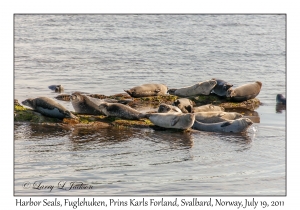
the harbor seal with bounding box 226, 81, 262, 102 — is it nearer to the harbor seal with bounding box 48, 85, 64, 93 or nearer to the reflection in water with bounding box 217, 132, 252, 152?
the reflection in water with bounding box 217, 132, 252, 152

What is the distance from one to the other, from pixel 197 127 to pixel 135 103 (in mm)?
2747

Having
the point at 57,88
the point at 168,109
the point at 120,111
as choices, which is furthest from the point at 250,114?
the point at 57,88

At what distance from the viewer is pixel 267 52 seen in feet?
74.2

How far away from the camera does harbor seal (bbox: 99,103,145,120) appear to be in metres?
12.8

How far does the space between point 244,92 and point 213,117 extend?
8.81 ft

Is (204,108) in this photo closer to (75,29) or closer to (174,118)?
(174,118)

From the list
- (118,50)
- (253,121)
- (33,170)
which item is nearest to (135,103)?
(253,121)

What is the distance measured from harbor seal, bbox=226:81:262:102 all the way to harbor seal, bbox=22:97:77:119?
440 cm

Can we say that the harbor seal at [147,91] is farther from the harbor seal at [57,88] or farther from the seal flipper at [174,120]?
the seal flipper at [174,120]

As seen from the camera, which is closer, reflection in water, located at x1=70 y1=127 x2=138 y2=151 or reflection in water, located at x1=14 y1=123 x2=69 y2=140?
reflection in water, located at x1=70 y1=127 x2=138 y2=151

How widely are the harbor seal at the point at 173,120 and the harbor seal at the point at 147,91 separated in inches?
108

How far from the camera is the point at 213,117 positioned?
1280cm

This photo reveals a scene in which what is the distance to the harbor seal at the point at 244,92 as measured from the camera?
15.0 metres

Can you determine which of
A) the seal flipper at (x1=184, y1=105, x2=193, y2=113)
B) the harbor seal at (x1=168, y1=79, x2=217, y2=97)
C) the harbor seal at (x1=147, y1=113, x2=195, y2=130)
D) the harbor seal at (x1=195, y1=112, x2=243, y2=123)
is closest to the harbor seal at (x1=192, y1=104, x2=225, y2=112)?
the seal flipper at (x1=184, y1=105, x2=193, y2=113)
